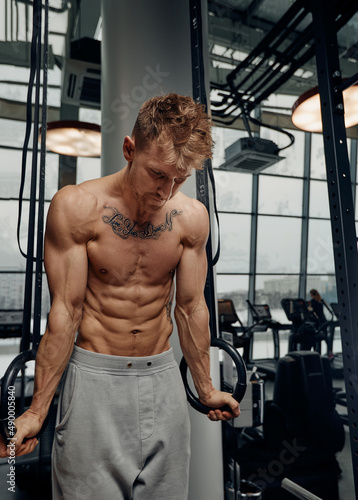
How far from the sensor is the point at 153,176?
1.17 m

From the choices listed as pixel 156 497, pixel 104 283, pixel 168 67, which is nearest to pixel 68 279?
pixel 104 283

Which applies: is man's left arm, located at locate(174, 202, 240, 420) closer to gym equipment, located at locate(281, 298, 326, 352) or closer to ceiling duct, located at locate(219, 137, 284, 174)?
ceiling duct, located at locate(219, 137, 284, 174)

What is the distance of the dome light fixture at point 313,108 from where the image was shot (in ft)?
9.73

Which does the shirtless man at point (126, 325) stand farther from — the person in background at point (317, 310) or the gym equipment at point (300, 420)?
the person in background at point (317, 310)

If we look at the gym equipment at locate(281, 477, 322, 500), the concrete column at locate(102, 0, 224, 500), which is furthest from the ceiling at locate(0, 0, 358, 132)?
the gym equipment at locate(281, 477, 322, 500)

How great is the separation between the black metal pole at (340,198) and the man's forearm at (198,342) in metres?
0.48

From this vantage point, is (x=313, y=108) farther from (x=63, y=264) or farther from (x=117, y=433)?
(x=117, y=433)

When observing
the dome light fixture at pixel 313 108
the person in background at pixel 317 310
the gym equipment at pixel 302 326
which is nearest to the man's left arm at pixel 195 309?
the dome light fixture at pixel 313 108

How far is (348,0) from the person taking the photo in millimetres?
3107

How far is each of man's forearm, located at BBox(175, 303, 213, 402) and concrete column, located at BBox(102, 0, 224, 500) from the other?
638mm

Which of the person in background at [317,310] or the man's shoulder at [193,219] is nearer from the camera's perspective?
the man's shoulder at [193,219]

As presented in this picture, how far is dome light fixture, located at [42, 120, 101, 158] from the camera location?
11.4 feet

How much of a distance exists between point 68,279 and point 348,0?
3.38 m

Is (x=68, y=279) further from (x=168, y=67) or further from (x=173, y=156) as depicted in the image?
(x=168, y=67)
